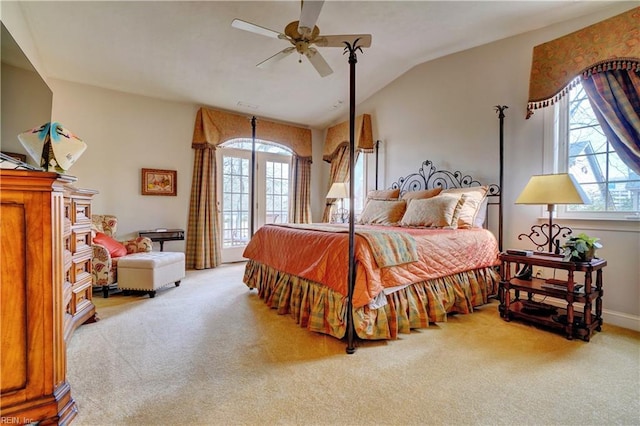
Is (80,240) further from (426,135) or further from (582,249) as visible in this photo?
(426,135)

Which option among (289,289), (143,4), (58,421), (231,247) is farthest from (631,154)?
(231,247)

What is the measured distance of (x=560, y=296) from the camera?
2.33 meters

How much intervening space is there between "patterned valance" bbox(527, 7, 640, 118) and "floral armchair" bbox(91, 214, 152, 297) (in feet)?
15.7

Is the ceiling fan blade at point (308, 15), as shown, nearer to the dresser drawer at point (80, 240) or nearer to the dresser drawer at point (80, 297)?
the dresser drawer at point (80, 240)

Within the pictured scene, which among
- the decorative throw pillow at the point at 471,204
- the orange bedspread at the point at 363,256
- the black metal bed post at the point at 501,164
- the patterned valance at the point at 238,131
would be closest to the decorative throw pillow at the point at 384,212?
the decorative throw pillow at the point at 471,204

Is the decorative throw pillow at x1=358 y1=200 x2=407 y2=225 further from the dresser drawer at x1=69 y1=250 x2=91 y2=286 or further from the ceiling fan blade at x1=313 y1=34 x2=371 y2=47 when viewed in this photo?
the dresser drawer at x1=69 y1=250 x2=91 y2=286

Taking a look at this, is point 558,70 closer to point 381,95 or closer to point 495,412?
point 381,95

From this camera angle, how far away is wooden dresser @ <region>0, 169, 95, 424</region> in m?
1.24

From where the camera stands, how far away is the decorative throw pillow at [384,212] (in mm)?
3656

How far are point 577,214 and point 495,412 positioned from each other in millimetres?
2371

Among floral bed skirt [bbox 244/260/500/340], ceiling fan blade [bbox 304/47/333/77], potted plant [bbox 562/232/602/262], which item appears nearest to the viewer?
floral bed skirt [bbox 244/260/500/340]

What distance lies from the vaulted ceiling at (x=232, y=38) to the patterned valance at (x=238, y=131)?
1.11ft

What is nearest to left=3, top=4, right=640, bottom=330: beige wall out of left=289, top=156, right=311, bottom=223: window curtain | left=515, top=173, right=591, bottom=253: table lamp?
left=515, top=173, right=591, bottom=253: table lamp

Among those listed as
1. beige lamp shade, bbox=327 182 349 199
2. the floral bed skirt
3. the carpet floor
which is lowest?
the carpet floor
